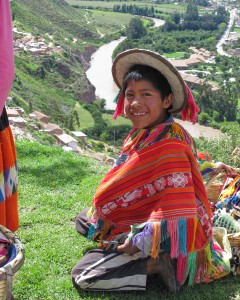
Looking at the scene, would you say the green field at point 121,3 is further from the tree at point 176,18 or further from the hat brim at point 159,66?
the hat brim at point 159,66

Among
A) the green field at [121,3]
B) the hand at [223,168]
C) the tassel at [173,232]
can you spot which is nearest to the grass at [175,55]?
the green field at [121,3]

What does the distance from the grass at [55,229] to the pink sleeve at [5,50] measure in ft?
4.10

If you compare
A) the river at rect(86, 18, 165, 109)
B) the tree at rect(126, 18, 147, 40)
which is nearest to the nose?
the river at rect(86, 18, 165, 109)

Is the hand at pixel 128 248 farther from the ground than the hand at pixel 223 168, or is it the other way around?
the hand at pixel 223 168

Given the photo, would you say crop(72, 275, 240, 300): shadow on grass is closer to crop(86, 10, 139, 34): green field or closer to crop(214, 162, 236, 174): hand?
crop(214, 162, 236, 174): hand

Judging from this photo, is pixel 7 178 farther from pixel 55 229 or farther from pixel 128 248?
pixel 55 229

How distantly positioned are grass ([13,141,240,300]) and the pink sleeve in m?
1.25

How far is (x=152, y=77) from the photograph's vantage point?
263 centimetres

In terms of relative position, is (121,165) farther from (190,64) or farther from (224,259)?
(190,64)

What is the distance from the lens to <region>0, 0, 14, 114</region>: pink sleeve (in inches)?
82.3

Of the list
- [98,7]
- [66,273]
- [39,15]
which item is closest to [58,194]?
[66,273]

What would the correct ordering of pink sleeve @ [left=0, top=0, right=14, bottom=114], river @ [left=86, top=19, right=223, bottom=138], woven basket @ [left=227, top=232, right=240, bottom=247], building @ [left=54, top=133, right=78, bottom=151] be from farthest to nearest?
river @ [left=86, top=19, right=223, bottom=138]
building @ [left=54, top=133, right=78, bottom=151]
woven basket @ [left=227, top=232, right=240, bottom=247]
pink sleeve @ [left=0, top=0, right=14, bottom=114]

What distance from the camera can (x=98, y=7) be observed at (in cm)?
10569

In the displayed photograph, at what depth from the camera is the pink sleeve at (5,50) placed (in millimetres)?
2090
